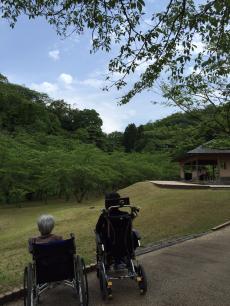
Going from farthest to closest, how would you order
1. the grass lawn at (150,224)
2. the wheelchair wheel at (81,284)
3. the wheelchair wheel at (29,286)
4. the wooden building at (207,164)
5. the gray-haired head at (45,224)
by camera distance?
the wooden building at (207,164), the grass lawn at (150,224), the gray-haired head at (45,224), the wheelchair wheel at (81,284), the wheelchair wheel at (29,286)

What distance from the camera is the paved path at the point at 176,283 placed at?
15.0 feet

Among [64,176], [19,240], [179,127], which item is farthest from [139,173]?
[19,240]

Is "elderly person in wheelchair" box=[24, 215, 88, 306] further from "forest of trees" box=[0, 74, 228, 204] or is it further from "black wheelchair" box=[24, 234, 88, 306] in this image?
"forest of trees" box=[0, 74, 228, 204]

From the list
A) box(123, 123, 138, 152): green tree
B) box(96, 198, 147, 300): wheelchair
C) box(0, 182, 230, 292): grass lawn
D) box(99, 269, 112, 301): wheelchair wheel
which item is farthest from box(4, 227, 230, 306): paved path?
box(123, 123, 138, 152): green tree

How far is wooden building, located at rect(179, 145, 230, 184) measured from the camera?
97.1 feet

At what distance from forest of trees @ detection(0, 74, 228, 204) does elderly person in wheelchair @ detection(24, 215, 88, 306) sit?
9873mm

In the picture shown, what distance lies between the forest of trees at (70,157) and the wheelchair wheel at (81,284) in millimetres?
9857

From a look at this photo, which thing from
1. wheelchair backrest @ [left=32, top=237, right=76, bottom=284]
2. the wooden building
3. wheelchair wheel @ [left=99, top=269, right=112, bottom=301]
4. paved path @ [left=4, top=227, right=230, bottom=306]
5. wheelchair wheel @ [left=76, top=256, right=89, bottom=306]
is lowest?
paved path @ [left=4, top=227, right=230, bottom=306]

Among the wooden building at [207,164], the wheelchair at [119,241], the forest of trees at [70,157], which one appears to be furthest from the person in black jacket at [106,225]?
the wooden building at [207,164]

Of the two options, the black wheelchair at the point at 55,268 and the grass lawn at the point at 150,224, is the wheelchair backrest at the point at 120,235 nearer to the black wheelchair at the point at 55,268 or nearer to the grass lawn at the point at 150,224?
the black wheelchair at the point at 55,268

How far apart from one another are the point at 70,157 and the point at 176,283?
76.8ft

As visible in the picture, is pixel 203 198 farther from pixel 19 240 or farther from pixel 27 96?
pixel 27 96

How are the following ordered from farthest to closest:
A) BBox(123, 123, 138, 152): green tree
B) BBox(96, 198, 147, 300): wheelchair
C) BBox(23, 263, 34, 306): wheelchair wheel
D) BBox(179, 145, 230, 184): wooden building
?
BBox(123, 123, 138, 152): green tree
BBox(179, 145, 230, 184): wooden building
BBox(96, 198, 147, 300): wheelchair
BBox(23, 263, 34, 306): wheelchair wheel

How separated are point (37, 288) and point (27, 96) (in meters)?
49.9
